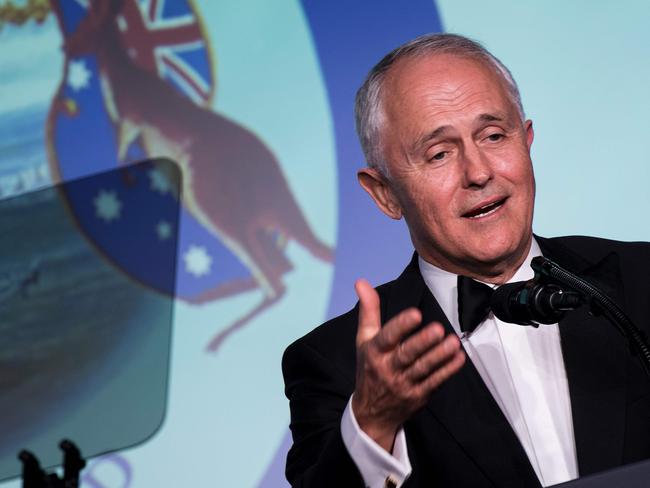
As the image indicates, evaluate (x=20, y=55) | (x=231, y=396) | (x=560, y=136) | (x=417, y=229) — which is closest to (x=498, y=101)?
(x=417, y=229)

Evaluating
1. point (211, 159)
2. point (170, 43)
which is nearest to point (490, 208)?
point (211, 159)

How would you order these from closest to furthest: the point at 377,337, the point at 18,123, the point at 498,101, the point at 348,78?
the point at 377,337, the point at 498,101, the point at 348,78, the point at 18,123

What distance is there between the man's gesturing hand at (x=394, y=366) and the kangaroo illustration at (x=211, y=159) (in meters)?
1.35

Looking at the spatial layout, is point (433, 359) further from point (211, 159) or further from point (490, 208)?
point (211, 159)

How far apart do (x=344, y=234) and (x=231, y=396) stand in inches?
22.8

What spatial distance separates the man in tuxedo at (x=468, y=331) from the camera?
5.67 ft

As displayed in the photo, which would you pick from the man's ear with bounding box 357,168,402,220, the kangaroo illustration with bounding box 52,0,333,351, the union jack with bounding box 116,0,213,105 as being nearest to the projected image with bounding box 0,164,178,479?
the kangaroo illustration with bounding box 52,0,333,351

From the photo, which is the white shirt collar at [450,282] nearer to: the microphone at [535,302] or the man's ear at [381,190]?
the man's ear at [381,190]

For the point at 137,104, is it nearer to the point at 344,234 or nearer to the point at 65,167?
the point at 65,167

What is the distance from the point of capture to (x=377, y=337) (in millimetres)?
1389

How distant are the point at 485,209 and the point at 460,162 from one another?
0.37 ft

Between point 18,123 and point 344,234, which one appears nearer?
point 344,234

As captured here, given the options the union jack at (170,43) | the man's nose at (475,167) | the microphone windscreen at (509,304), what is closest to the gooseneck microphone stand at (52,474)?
the microphone windscreen at (509,304)

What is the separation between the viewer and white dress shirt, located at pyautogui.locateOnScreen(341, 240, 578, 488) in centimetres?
183
